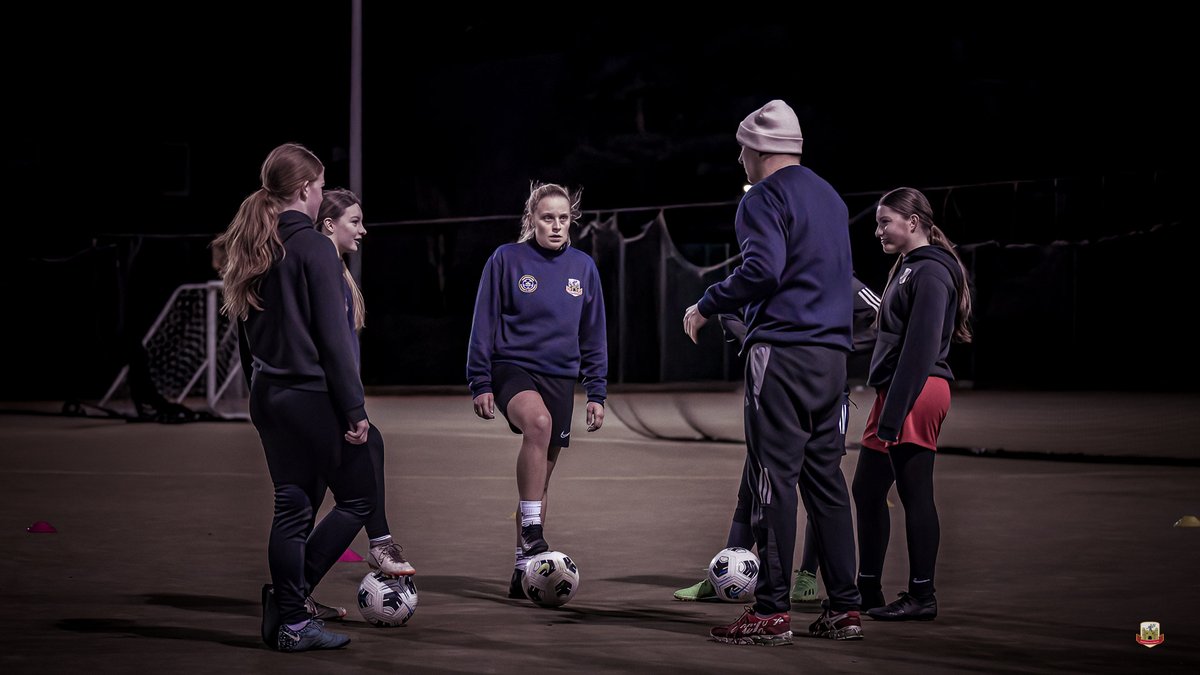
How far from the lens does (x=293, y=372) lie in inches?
253

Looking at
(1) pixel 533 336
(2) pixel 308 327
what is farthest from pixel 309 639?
(1) pixel 533 336

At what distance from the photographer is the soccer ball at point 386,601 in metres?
7.06

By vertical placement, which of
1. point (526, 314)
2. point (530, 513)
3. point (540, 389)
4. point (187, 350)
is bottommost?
point (530, 513)

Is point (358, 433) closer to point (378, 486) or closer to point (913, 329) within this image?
point (378, 486)

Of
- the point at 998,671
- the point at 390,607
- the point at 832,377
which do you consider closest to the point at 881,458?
the point at 832,377

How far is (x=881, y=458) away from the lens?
741 cm

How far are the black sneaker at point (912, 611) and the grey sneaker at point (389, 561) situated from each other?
6.46 ft

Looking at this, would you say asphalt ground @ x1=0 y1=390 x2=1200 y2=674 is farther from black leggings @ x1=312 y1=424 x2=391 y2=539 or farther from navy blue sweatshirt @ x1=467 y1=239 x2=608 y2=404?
navy blue sweatshirt @ x1=467 y1=239 x2=608 y2=404

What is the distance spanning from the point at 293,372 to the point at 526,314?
1.93 meters

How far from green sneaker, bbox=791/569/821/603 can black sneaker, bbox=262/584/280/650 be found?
96.7 inches

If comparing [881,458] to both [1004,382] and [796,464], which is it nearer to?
[796,464]

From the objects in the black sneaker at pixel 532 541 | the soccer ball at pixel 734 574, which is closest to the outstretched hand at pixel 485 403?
the black sneaker at pixel 532 541

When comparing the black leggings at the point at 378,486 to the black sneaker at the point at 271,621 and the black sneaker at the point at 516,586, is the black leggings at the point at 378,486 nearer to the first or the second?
the black sneaker at the point at 271,621

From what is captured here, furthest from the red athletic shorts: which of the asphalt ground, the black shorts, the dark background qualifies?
the dark background
